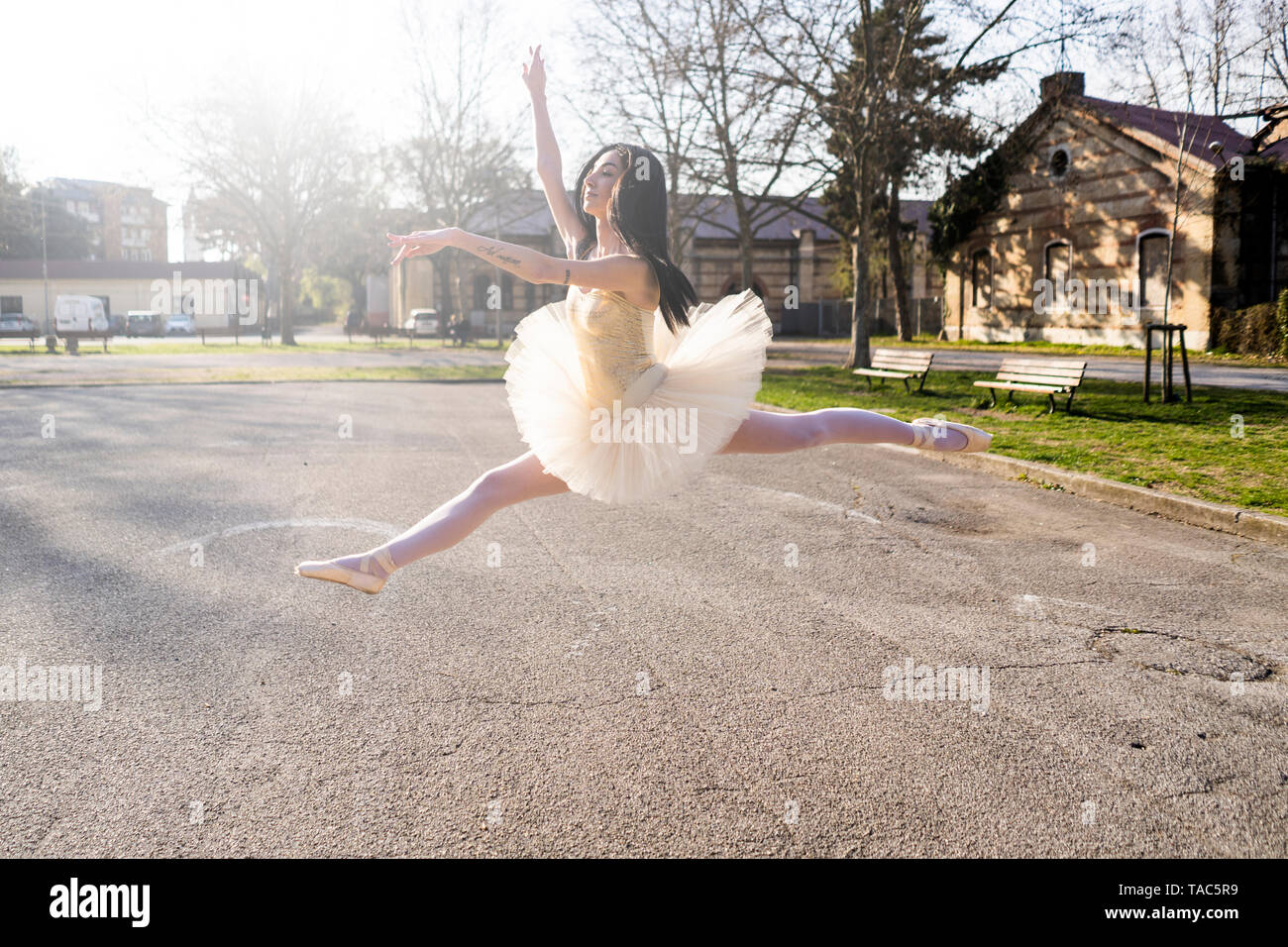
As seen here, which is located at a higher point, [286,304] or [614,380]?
[286,304]

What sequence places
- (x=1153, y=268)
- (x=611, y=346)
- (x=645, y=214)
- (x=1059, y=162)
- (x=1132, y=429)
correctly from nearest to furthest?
1. (x=645, y=214)
2. (x=611, y=346)
3. (x=1132, y=429)
4. (x=1153, y=268)
5. (x=1059, y=162)

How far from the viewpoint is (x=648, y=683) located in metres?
4.39

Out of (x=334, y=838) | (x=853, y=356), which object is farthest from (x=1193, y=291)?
(x=334, y=838)

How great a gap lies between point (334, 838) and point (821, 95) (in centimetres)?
2296

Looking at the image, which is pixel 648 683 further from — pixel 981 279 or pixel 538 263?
pixel 981 279

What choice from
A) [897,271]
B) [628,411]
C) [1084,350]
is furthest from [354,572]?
[897,271]

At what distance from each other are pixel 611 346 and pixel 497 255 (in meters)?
0.83

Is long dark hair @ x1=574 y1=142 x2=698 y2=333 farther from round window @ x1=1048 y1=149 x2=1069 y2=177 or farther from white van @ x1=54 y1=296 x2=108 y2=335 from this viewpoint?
white van @ x1=54 y1=296 x2=108 y2=335

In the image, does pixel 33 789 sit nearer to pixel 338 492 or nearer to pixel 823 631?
pixel 823 631

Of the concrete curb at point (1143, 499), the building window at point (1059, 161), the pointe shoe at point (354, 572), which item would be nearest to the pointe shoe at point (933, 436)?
the pointe shoe at point (354, 572)

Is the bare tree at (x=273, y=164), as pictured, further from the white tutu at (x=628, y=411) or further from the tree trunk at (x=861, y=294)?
the white tutu at (x=628, y=411)

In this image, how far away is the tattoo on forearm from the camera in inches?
142

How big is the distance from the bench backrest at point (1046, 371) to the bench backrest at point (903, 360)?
1.84 m
